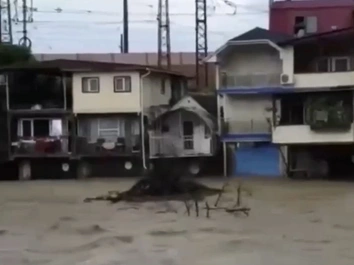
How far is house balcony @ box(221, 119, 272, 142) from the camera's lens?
153ft

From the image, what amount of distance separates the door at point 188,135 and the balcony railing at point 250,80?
134 inches

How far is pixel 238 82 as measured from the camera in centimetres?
4694

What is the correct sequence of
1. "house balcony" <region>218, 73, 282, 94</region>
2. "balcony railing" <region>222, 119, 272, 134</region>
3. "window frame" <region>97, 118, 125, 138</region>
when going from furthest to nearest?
1. "window frame" <region>97, 118, 125, 138</region>
2. "balcony railing" <region>222, 119, 272, 134</region>
3. "house balcony" <region>218, 73, 282, 94</region>

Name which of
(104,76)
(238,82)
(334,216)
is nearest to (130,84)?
(104,76)

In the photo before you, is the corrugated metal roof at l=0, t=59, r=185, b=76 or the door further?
the door

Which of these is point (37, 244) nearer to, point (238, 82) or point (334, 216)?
point (334, 216)

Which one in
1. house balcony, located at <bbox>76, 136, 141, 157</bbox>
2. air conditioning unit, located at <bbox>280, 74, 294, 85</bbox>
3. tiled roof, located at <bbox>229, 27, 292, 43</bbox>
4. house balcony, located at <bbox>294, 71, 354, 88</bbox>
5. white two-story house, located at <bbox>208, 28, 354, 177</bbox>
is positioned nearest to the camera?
house balcony, located at <bbox>294, 71, 354, 88</bbox>

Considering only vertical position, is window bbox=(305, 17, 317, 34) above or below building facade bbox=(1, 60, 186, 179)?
above

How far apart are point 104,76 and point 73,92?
1.69m

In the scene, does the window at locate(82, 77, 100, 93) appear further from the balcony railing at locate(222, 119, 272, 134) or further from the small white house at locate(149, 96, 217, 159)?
the balcony railing at locate(222, 119, 272, 134)

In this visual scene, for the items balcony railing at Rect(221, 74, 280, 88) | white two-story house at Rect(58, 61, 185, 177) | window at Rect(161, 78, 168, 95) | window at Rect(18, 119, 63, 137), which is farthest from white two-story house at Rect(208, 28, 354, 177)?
window at Rect(18, 119, 63, 137)

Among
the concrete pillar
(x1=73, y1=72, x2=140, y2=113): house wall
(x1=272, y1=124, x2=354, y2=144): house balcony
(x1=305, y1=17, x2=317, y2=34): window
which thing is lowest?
the concrete pillar

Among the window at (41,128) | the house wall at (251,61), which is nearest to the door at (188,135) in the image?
the house wall at (251,61)

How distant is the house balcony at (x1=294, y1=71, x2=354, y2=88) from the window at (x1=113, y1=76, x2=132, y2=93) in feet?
28.3
